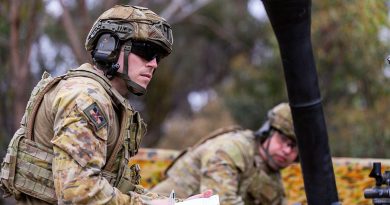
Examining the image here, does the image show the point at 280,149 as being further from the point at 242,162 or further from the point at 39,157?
the point at 39,157

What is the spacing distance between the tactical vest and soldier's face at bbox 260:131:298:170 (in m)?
3.01

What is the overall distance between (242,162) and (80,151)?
3295 mm

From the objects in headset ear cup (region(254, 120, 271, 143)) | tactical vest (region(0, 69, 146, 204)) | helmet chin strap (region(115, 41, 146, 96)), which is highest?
helmet chin strap (region(115, 41, 146, 96))

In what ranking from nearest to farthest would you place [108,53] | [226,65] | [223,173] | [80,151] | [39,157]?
[80,151] → [39,157] → [108,53] → [223,173] → [226,65]

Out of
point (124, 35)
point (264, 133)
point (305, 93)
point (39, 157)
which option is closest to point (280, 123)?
point (264, 133)

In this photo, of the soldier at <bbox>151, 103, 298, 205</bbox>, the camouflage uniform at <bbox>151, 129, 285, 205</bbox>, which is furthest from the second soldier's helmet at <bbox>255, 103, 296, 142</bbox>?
the camouflage uniform at <bbox>151, 129, 285, 205</bbox>

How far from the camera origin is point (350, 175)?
843 cm

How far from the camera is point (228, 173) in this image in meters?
6.81

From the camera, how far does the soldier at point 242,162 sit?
6.88m

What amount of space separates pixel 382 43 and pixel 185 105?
16956mm

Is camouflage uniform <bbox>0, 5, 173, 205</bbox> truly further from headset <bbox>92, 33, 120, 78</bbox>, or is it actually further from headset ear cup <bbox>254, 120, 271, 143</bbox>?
headset ear cup <bbox>254, 120, 271, 143</bbox>

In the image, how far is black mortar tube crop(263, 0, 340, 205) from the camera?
194 inches

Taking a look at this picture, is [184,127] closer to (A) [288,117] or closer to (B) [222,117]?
(B) [222,117]

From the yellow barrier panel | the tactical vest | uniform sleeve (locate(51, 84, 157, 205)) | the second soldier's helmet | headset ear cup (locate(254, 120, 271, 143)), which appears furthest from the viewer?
the yellow barrier panel
